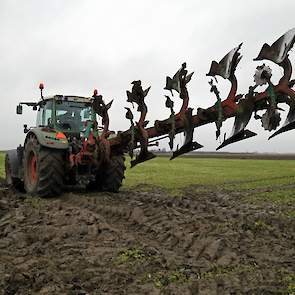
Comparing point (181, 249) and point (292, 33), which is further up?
point (292, 33)

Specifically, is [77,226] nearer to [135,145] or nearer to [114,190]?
[135,145]

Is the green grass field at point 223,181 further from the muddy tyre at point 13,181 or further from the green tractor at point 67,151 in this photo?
the muddy tyre at point 13,181

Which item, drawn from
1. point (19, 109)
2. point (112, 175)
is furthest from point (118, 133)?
point (19, 109)

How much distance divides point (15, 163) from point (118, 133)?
183 inches

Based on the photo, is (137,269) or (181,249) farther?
(181,249)

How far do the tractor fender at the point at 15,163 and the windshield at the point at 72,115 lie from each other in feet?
6.00

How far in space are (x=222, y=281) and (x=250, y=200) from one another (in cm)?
813

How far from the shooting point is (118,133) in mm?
8820

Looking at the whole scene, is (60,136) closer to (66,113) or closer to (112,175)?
(66,113)

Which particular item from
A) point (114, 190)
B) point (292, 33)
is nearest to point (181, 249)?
point (292, 33)

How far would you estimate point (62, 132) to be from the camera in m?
10.9

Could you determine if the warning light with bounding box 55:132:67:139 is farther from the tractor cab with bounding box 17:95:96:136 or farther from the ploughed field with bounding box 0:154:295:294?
the ploughed field with bounding box 0:154:295:294

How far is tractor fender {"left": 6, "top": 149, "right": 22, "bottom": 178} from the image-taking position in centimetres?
1213

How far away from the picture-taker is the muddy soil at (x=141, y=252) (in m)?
4.38
